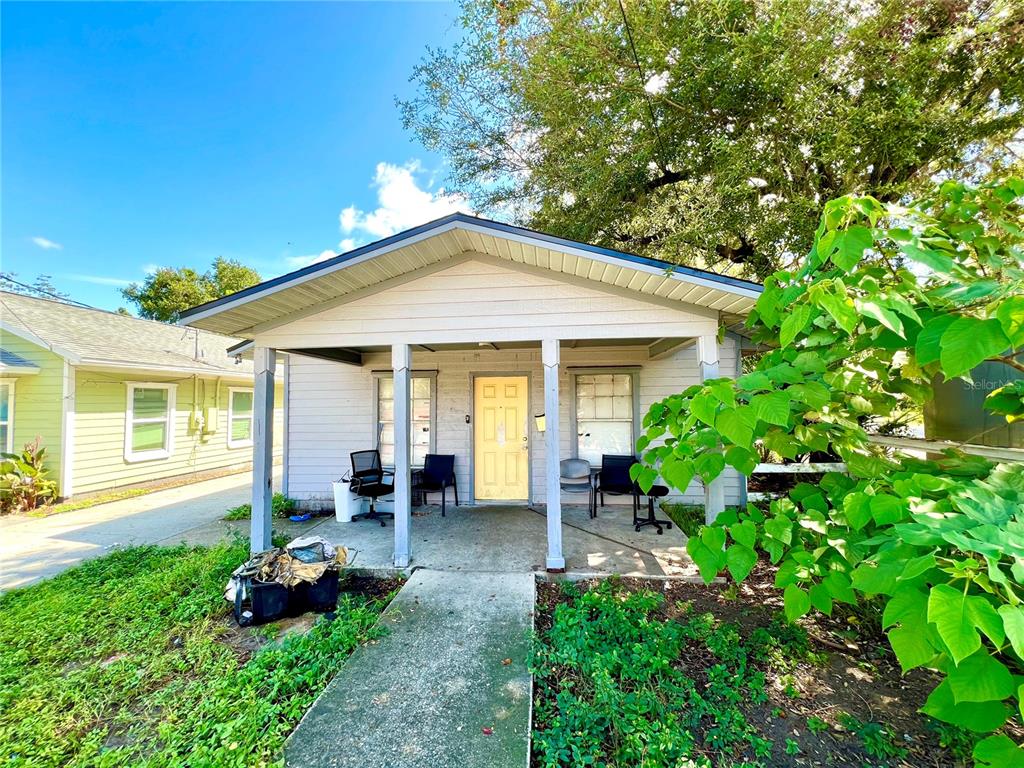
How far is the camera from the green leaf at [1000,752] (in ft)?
4.26

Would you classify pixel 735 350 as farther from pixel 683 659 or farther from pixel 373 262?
pixel 373 262

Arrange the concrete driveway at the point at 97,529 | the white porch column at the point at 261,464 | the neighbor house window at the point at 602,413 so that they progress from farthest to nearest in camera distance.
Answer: the neighbor house window at the point at 602,413 < the concrete driveway at the point at 97,529 < the white porch column at the point at 261,464

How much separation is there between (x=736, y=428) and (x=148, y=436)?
11050 mm

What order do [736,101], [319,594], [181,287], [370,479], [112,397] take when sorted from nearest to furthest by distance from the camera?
[319,594], [736,101], [370,479], [112,397], [181,287]

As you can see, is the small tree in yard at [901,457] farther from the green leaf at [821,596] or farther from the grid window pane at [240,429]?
the grid window pane at [240,429]

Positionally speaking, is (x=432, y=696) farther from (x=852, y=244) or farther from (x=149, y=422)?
(x=149, y=422)

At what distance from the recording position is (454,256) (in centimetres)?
414

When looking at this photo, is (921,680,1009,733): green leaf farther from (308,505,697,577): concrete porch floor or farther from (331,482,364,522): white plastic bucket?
(331,482,364,522): white plastic bucket

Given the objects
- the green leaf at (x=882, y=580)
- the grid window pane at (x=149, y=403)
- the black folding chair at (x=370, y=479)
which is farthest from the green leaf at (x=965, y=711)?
the grid window pane at (x=149, y=403)

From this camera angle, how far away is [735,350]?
19.4ft

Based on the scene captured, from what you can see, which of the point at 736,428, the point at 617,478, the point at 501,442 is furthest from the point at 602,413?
the point at 736,428

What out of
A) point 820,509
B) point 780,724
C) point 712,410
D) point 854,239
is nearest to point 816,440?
point 820,509

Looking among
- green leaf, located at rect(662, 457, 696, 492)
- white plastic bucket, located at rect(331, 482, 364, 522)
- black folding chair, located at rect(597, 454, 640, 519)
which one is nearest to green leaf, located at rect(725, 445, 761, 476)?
green leaf, located at rect(662, 457, 696, 492)

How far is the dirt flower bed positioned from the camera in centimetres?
204
